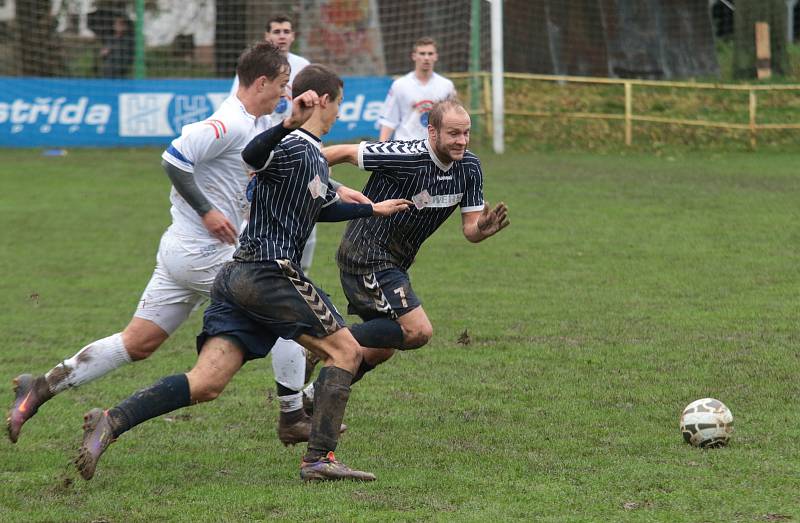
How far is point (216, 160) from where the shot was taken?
5855 millimetres

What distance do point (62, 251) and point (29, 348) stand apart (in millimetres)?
4389

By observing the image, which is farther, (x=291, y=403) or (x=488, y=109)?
(x=488, y=109)

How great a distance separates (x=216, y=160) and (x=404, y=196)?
0.92 m

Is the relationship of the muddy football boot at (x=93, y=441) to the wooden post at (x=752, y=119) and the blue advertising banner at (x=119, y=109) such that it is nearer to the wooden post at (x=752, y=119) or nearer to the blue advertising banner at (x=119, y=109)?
the blue advertising banner at (x=119, y=109)

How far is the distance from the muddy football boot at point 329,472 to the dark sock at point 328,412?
1.2 inches

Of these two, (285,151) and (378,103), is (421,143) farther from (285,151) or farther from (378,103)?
(378,103)

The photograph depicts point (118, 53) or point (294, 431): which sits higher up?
point (118, 53)

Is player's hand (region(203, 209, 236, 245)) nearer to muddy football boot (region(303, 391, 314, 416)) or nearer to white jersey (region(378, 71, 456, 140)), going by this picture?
muddy football boot (region(303, 391, 314, 416))

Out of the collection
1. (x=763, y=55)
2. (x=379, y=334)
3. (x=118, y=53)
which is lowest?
(x=379, y=334)

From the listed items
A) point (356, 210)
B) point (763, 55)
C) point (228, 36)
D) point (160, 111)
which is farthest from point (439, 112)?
point (763, 55)

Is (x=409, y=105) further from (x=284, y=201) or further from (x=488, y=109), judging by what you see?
(x=488, y=109)

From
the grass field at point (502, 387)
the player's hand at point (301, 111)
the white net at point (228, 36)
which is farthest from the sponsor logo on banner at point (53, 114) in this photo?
the player's hand at point (301, 111)

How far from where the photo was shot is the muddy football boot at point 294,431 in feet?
19.3

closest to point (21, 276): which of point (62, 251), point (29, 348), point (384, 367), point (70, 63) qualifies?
point (62, 251)
